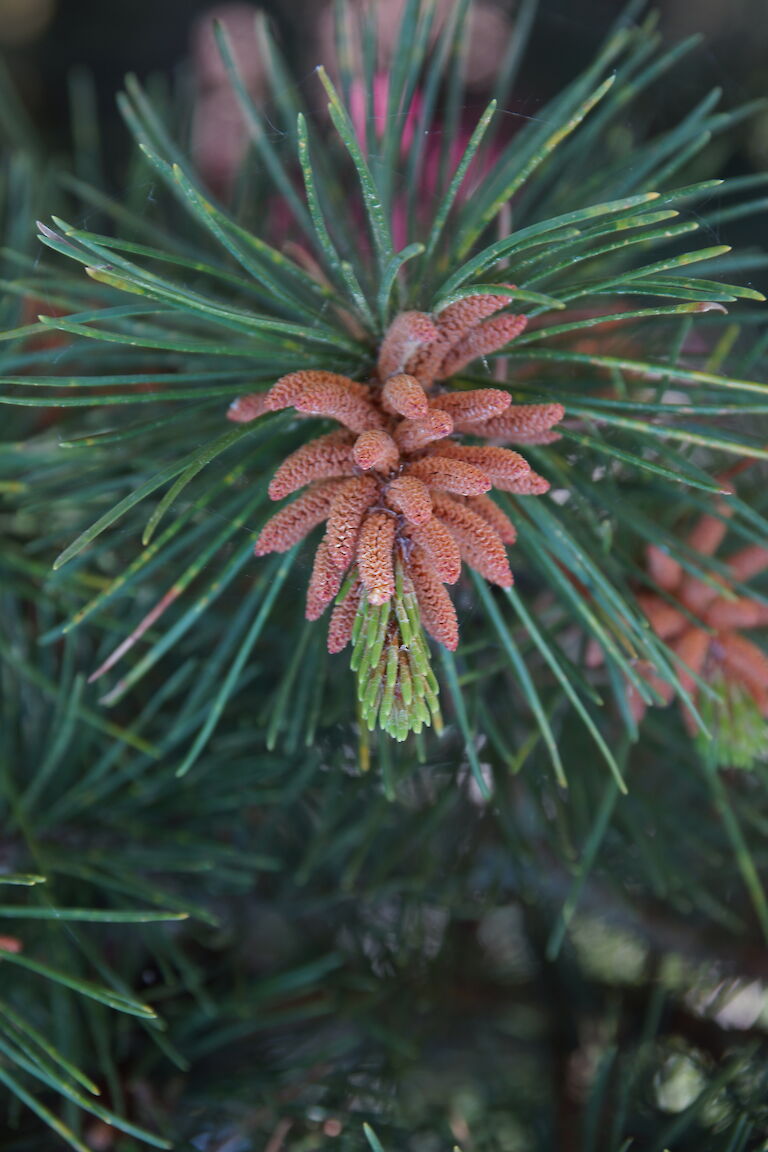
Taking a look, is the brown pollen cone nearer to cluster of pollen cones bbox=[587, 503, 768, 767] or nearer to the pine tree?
the pine tree

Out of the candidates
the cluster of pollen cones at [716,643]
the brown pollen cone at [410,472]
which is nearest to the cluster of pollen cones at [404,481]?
the brown pollen cone at [410,472]

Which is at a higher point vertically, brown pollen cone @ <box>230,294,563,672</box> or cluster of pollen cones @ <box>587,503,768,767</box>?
brown pollen cone @ <box>230,294,563,672</box>

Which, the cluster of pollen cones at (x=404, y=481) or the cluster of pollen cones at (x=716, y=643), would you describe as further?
the cluster of pollen cones at (x=716, y=643)

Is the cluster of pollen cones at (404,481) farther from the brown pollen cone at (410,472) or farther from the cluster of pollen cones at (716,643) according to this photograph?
the cluster of pollen cones at (716,643)

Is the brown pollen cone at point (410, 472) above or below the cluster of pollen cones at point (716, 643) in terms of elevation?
above

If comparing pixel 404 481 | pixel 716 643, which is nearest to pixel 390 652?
pixel 404 481

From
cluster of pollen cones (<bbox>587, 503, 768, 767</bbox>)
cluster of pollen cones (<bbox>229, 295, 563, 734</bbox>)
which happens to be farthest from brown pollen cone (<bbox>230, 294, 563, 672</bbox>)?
cluster of pollen cones (<bbox>587, 503, 768, 767</bbox>)

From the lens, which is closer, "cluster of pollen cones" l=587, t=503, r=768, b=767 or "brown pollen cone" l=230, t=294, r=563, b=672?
"brown pollen cone" l=230, t=294, r=563, b=672
